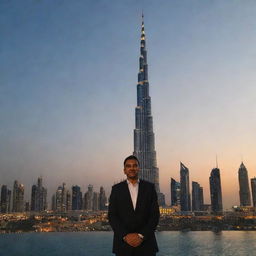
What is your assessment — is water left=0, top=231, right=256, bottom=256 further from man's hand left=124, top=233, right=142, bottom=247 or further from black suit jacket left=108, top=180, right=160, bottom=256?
man's hand left=124, top=233, right=142, bottom=247

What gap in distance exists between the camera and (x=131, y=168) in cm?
384

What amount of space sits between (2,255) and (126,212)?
9046 centimetres

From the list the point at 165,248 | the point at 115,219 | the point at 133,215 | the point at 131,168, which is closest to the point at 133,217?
the point at 133,215

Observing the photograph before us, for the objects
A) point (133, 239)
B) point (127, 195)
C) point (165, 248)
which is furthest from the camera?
point (165, 248)

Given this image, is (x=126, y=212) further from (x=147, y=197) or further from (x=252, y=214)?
(x=252, y=214)

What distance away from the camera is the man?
12.0ft

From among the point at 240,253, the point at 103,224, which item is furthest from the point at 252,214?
the point at 240,253

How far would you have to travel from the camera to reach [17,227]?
642 feet

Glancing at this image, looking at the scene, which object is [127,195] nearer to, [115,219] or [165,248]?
[115,219]

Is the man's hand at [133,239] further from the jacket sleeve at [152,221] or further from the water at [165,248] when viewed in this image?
the water at [165,248]

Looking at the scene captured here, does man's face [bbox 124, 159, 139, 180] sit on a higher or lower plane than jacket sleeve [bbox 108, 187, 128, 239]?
higher

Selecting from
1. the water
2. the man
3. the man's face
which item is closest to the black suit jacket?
the man

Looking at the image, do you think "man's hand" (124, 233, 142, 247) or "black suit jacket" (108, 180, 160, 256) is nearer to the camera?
"man's hand" (124, 233, 142, 247)

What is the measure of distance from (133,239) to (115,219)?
37cm
